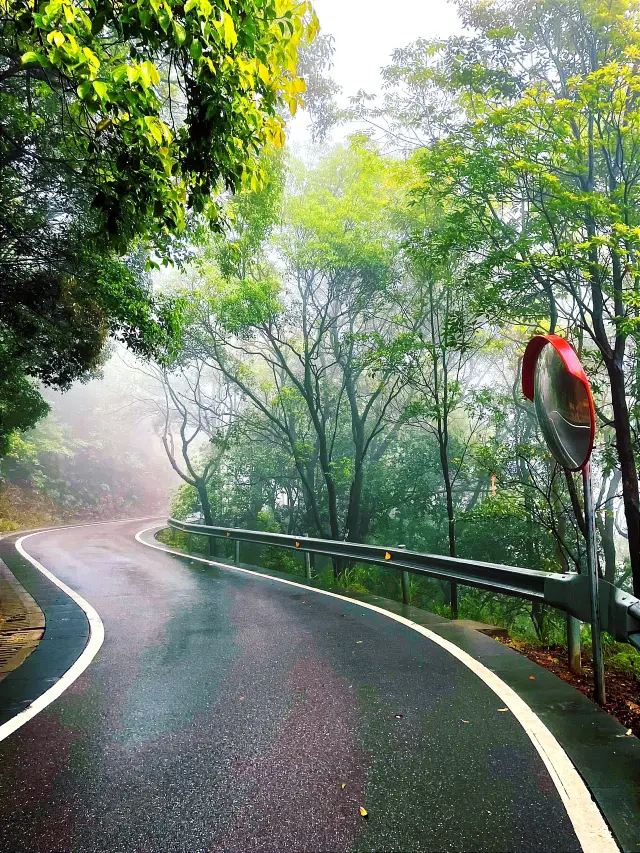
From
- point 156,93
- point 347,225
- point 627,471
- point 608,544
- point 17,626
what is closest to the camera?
point 156,93

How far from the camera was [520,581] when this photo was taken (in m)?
4.96

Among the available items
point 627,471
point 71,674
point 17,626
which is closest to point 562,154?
point 627,471

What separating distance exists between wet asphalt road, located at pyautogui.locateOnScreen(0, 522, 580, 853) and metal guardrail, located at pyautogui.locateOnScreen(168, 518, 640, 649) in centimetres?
91

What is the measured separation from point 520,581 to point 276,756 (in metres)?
2.96

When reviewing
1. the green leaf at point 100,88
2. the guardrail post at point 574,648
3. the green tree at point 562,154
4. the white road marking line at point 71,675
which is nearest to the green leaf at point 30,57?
the green leaf at point 100,88

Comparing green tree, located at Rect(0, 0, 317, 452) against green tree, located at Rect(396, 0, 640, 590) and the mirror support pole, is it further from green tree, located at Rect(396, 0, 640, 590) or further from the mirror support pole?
green tree, located at Rect(396, 0, 640, 590)

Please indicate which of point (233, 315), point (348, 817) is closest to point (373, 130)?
point (233, 315)

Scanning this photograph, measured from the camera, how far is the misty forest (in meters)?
3.69

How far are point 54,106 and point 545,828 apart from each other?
1074 centimetres

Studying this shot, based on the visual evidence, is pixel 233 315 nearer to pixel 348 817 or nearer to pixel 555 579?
pixel 555 579

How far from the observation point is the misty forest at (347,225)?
3691mm

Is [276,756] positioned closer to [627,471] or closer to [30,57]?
[30,57]

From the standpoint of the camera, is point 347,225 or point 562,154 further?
point 347,225

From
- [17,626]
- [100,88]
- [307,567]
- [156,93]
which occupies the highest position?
[156,93]
